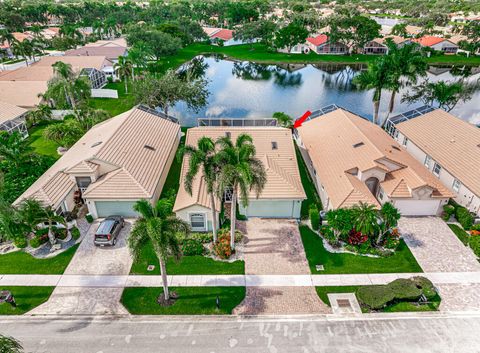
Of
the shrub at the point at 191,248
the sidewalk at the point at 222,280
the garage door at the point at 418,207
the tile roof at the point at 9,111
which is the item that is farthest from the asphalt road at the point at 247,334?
the tile roof at the point at 9,111

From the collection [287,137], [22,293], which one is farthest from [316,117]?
[22,293]

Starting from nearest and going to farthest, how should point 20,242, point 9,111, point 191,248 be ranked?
point 191,248, point 20,242, point 9,111

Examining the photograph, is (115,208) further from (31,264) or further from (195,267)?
(195,267)

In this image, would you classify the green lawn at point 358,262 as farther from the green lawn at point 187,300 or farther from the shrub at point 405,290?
the green lawn at point 187,300

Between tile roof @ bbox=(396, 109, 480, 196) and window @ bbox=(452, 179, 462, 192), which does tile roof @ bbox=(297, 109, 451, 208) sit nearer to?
window @ bbox=(452, 179, 462, 192)

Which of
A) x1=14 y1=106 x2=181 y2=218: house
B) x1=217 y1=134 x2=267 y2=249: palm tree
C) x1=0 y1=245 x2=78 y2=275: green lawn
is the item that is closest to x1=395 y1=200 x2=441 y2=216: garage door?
x1=217 y1=134 x2=267 y2=249: palm tree

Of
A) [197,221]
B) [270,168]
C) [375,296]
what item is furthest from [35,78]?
[375,296]

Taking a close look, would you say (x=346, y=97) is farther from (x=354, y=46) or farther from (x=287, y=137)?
(x=354, y=46)
